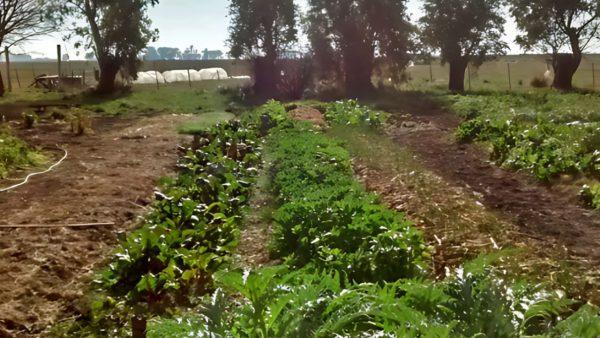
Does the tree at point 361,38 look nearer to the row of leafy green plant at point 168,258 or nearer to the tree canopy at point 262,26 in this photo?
the tree canopy at point 262,26

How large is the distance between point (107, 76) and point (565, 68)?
74.5 ft

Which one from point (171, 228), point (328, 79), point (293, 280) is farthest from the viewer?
point (328, 79)

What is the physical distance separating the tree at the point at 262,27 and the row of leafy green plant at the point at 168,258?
78.3ft

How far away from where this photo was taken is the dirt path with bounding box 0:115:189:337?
14.6 feet

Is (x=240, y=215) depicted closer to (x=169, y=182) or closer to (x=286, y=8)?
(x=169, y=182)

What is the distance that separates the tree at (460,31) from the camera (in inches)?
1201

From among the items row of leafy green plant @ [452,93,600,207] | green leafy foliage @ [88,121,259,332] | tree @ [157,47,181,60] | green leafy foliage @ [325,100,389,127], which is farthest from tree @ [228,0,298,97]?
tree @ [157,47,181,60]

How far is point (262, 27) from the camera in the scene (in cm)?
3122

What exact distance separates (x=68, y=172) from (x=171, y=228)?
3.87 metres

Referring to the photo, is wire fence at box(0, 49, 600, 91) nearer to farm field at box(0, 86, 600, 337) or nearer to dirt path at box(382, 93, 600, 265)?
dirt path at box(382, 93, 600, 265)

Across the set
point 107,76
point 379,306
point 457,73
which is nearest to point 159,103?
→ point 107,76

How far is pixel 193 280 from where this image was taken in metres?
4.81

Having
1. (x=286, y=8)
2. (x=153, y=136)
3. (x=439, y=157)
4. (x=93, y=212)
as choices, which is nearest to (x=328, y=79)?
(x=286, y=8)

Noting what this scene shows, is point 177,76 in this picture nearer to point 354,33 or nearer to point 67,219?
point 354,33
